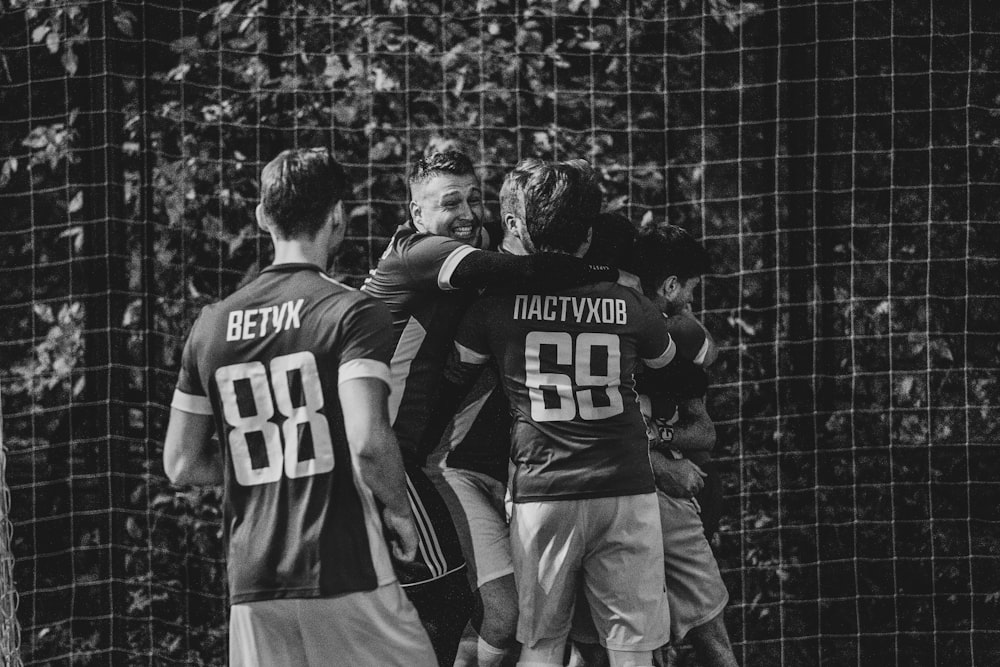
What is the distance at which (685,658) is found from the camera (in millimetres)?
5137

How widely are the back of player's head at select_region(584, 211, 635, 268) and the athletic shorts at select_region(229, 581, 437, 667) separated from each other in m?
1.27

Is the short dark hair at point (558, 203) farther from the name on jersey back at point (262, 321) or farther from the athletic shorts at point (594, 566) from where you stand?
the name on jersey back at point (262, 321)

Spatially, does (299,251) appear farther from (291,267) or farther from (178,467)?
(178,467)

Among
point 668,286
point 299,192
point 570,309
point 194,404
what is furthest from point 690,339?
point 194,404

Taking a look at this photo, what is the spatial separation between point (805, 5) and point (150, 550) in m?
3.49

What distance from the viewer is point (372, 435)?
244cm

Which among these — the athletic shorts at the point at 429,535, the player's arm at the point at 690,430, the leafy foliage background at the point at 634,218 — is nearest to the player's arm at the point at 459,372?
the athletic shorts at the point at 429,535

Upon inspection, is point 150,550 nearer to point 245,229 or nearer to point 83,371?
point 83,371

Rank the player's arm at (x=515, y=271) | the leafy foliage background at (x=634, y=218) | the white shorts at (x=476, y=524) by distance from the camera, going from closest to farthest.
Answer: the player's arm at (x=515, y=271)
the white shorts at (x=476, y=524)
the leafy foliage background at (x=634, y=218)

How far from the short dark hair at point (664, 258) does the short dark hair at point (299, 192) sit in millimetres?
1320

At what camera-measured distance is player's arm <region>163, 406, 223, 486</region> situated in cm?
262

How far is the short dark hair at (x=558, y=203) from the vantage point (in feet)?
10.5

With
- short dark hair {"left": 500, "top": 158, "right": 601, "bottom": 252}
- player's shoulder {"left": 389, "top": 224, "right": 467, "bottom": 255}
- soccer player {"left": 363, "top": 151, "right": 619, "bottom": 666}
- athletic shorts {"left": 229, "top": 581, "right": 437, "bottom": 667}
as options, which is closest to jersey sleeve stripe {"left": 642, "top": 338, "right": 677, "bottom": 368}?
soccer player {"left": 363, "top": 151, "right": 619, "bottom": 666}

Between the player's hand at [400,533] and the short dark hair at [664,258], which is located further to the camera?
the short dark hair at [664,258]
